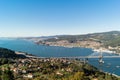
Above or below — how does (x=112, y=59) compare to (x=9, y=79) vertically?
below

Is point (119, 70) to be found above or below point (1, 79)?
below

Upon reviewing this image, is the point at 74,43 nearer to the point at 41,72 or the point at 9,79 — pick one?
the point at 41,72

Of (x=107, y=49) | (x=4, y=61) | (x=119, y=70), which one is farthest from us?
(x=107, y=49)

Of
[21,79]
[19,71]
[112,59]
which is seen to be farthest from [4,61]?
[112,59]

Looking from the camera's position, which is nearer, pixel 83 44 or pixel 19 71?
pixel 19 71

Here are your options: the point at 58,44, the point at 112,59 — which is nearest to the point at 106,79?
the point at 112,59

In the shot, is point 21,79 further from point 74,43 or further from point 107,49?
point 74,43

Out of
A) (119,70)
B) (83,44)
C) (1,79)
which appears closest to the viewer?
(1,79)

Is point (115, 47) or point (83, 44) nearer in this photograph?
→ point (115, 47)

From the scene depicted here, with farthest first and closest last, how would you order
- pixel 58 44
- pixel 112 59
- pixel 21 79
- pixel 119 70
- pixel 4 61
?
pixel 58 44, pixel 112 59, pixel 119 70, pixel 4 61, pixel 21 79
